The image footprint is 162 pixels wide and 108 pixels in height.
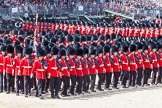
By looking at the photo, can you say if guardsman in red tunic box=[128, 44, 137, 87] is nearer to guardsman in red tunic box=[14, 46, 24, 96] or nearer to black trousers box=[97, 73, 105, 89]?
black trousers box=[97, 73, 105, 89]

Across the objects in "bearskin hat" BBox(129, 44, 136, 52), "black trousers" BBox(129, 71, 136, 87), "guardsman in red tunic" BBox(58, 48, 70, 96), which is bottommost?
"black trousers" BBox(129, 71, 136, 87)

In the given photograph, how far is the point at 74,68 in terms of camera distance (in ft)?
46.4

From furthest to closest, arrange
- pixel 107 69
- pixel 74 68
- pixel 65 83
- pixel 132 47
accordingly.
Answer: pixel 132 47, pixel 107 69, pixel 74 68, pixel 65 83

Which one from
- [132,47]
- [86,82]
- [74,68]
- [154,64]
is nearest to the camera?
[74,68]

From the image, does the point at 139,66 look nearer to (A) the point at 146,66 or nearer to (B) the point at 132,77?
(A) the point at 146,66

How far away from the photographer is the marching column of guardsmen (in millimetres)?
13953

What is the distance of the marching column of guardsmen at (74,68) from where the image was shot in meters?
14.0

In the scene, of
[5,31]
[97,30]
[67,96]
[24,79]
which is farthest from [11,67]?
[97,30]

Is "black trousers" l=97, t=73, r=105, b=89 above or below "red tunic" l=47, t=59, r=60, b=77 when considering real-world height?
below

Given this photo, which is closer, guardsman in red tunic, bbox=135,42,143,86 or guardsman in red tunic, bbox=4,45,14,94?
guardsman in red tunic, bbox=4,45,14,94

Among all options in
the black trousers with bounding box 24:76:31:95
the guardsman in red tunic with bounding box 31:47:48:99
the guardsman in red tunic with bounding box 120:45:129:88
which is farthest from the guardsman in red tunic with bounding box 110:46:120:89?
the black trousers with bounding box 24:76:31:95

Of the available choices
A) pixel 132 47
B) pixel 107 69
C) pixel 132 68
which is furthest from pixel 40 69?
pixel 132 47

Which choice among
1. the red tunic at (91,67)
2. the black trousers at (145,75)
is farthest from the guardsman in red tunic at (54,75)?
the black trousers at (145,75)

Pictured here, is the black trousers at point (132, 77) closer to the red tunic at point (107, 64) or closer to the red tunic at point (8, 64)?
the red tunic at point (107, 64)
